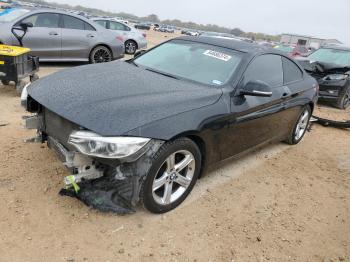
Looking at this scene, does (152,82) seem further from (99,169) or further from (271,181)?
(271,181)

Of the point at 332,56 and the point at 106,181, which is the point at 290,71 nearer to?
the point at 106,181

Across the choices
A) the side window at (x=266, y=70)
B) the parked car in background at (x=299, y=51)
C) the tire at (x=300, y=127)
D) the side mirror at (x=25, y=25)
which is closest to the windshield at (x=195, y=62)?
the side window at (x=266, y=70)

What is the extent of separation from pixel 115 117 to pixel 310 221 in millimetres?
2278

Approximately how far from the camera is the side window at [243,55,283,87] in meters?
4.00

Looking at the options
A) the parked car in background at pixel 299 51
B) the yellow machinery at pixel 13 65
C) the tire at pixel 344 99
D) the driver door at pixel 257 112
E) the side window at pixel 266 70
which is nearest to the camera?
the driver door at pixel 257 112

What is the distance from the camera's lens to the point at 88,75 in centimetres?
371

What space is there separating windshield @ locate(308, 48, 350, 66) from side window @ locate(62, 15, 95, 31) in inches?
248

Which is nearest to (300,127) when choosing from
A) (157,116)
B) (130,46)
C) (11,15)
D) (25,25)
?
(157,116)

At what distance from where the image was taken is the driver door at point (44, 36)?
28.2 ft

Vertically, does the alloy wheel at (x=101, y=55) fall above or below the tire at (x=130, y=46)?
above

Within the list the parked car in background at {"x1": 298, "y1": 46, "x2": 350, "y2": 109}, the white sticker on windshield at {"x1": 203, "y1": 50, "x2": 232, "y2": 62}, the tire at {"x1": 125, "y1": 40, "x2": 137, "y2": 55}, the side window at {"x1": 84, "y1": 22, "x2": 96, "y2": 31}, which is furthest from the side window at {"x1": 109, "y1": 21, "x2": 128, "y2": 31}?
the white sticker on windshield at {"x1": 203, "y1": 50, "x2": 232, "y2": 62}

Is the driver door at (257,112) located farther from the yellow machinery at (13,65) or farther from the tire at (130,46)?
the tire at (130,46)

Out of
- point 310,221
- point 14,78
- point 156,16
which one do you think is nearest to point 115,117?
point 310,221

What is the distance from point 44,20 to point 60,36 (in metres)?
0.54
